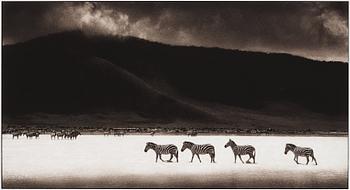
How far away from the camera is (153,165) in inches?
156

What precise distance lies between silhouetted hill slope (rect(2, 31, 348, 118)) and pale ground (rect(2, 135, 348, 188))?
245mm

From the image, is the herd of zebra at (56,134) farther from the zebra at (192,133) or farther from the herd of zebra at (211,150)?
the zebra at (192,133)

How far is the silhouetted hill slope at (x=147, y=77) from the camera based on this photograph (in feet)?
13.1

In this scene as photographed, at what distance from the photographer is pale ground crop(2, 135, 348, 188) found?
3.96m

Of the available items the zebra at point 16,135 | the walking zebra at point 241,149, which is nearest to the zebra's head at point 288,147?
the walking zebra at point 241,149

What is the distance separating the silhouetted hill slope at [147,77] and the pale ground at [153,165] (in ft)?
0.81

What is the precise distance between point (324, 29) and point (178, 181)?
62.1 inches

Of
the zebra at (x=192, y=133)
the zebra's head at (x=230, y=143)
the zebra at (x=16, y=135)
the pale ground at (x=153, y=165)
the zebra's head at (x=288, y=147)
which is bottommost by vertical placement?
the pale ground at (x=153, y=165)

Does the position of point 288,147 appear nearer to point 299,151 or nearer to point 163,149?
point 299,151

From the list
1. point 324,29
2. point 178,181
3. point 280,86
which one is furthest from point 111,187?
point 324,29

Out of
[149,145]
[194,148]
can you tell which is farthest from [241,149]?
[149,145]

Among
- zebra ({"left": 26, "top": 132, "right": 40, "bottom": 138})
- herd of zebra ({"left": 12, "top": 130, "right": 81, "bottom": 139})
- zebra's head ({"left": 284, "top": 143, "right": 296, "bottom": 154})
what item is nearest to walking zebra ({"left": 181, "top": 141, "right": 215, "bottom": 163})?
zebra's head ({"left": 284, "top": 143, "right": 296, "bottom": 154})

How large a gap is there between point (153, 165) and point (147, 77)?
0.65 metres

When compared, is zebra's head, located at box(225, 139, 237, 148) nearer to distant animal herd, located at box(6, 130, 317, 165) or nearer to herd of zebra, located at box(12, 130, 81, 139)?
distant animal herd, located at box(6, 130, 317, 165)
